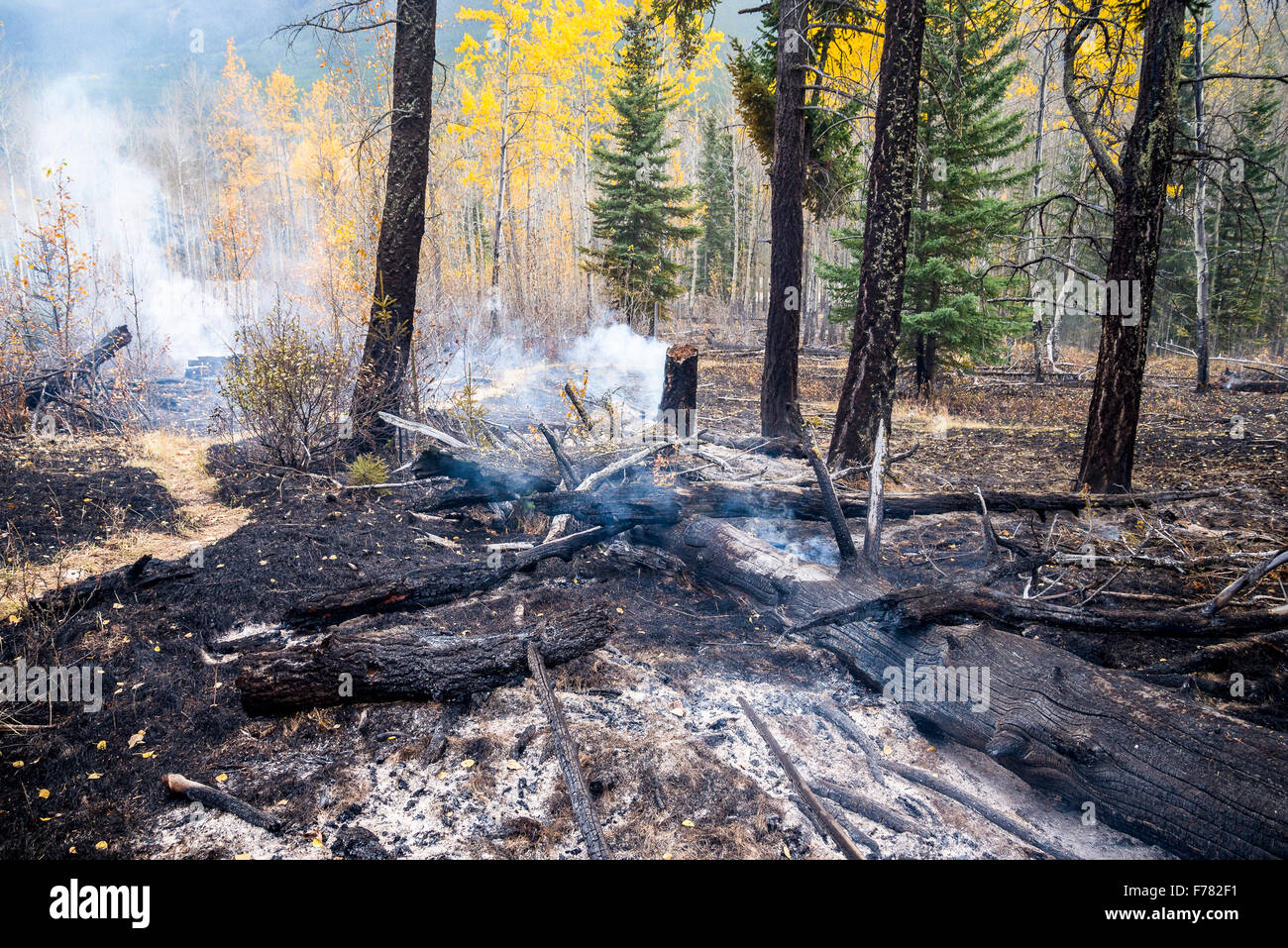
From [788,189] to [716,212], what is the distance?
1110 inches

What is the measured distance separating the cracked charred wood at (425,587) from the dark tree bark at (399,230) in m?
3.09

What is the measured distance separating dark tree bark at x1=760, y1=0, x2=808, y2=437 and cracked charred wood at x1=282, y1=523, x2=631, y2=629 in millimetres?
4799

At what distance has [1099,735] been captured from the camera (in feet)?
9.39

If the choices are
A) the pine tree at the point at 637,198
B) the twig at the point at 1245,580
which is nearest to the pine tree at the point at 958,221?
the pine tree at the point at 637,198

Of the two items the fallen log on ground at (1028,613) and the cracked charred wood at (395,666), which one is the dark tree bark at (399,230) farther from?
the fallen log on ground at (1028,613)

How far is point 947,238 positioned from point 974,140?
2.12m

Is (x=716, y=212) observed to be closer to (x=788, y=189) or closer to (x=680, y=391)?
(x=788, y=189)

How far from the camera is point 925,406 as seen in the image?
1388 cm

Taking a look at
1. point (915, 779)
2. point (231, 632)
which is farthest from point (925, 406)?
point (231, 632)

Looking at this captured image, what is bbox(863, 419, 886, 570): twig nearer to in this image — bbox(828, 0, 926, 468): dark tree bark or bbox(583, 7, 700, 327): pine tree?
bbox(828, 0, 926, 468): dark tree bark

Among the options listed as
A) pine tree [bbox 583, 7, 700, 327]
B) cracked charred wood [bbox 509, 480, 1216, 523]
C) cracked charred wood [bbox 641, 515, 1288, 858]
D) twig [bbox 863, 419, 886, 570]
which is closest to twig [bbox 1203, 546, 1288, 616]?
cracked charred wood [bbox 641, 515, 1288, 858]

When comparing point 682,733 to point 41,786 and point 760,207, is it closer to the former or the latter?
Answer: point 41,786

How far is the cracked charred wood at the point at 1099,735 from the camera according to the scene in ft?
8.14

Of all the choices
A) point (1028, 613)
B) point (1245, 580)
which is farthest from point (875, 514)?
point (1245, 580)
